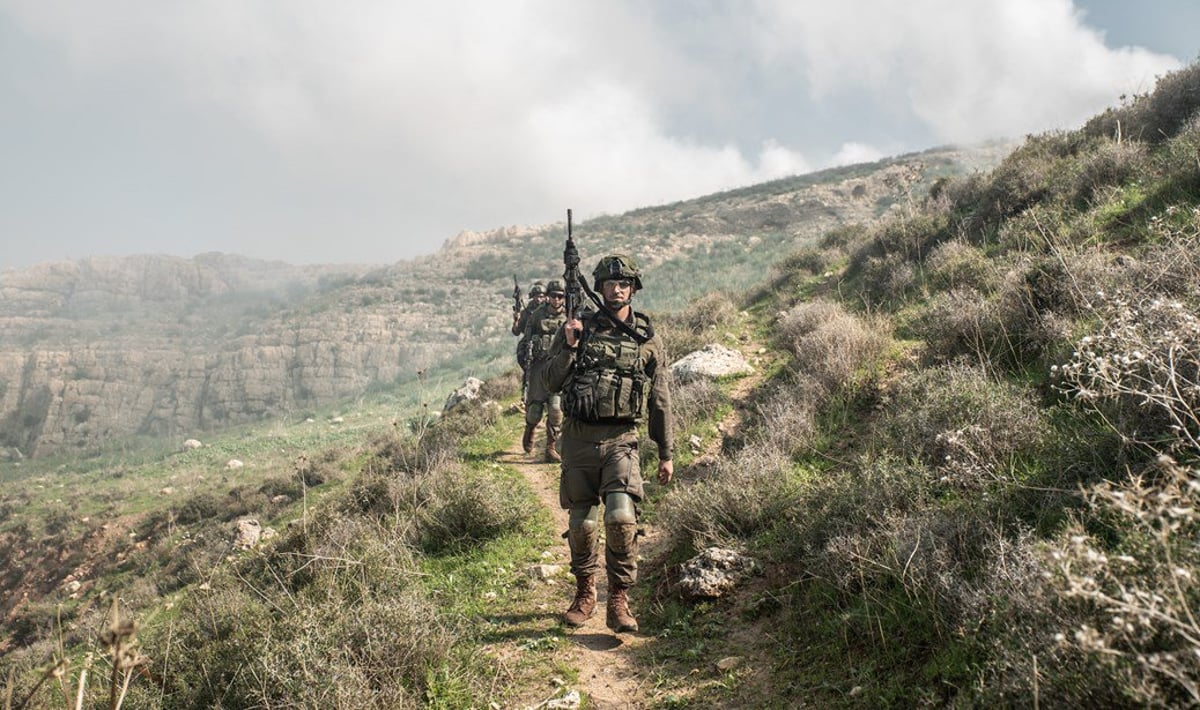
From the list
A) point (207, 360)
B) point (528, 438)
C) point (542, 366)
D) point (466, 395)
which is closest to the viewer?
point (542, 366)

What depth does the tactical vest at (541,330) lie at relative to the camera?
898cm

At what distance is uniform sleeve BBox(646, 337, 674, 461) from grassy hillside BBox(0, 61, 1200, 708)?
2.52 feet

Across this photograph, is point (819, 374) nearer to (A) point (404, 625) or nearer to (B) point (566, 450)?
(B) point (566, 450)

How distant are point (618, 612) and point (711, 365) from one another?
555 cm

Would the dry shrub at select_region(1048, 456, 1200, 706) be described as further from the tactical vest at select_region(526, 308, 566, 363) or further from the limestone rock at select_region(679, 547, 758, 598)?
the tactical vest at select_region(526, 308, 566, 363)

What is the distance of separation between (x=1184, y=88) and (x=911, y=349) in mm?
7135

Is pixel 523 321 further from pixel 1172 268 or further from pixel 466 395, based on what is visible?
pixel 1172 268

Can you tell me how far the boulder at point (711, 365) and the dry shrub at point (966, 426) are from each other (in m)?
3.94

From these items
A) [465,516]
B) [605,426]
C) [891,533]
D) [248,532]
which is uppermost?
[605,426]

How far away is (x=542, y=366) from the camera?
8.64 meters

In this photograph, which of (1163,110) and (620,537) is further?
(1163,110)

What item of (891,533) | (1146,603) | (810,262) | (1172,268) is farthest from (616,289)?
(810,262)

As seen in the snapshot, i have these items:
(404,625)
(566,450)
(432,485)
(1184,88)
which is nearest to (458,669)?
(404,625)

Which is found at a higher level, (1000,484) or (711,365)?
(711,365)
